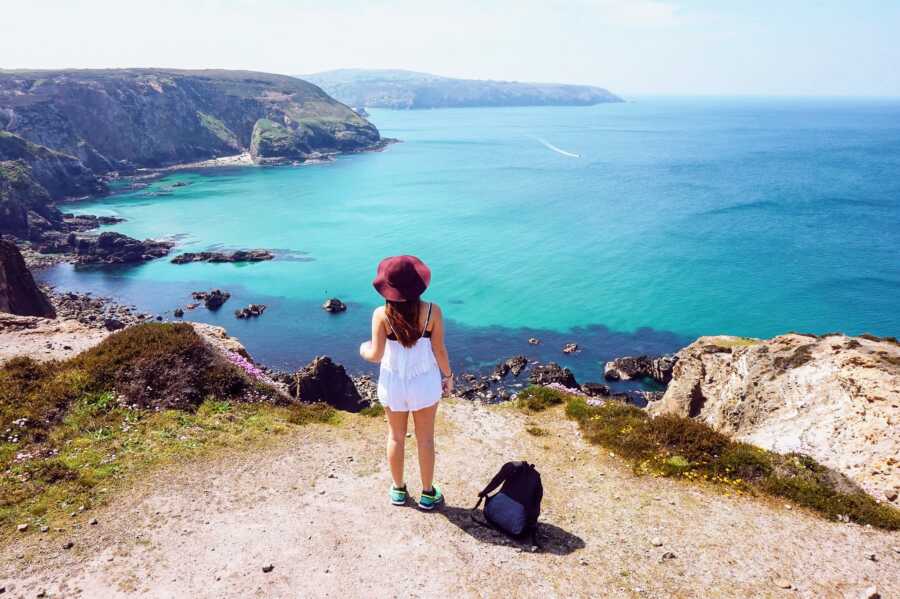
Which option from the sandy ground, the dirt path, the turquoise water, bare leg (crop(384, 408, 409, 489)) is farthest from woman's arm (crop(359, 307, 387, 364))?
the turquoise water

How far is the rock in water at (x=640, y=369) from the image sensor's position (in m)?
41.6

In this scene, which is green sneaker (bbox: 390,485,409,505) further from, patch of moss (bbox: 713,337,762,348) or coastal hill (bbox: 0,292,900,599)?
patch of moss (bbox: 713,337,762,348)

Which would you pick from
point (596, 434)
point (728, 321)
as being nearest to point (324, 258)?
point (728, 321)

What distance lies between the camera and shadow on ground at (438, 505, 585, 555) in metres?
9.02

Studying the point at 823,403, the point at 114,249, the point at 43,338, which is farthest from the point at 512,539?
the point at 114,249

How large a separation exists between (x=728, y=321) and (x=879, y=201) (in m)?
72.4

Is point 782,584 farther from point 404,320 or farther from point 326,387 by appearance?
point 326,387

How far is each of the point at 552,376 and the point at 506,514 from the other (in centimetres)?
3317

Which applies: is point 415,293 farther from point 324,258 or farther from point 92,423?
point 324,258

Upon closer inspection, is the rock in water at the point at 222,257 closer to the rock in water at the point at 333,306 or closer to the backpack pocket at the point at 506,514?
the rock in water at the point at 333,306

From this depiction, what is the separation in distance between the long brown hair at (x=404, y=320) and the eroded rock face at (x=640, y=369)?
37254 mm

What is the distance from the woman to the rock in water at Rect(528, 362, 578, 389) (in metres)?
32.6

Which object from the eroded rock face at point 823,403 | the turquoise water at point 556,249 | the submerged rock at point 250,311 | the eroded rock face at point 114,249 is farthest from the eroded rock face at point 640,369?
the eroded rock face at point 114,249

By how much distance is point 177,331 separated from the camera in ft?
57.4
